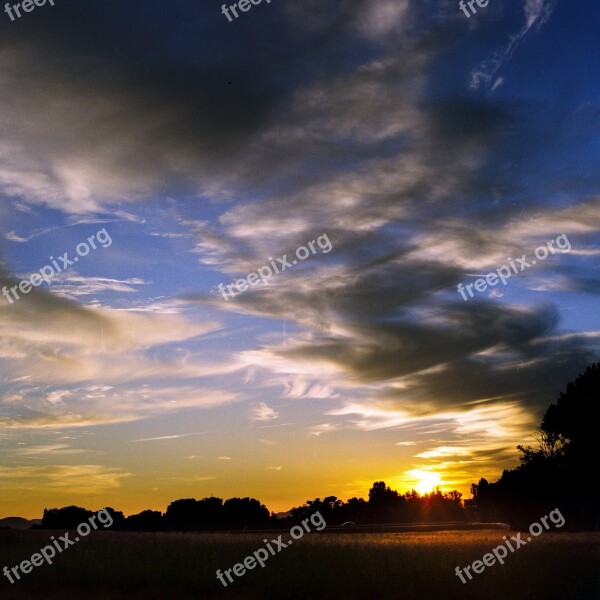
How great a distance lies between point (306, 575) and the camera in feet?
70.8

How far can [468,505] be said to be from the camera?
158125mm

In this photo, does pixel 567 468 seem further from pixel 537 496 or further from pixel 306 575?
pixel 306 575

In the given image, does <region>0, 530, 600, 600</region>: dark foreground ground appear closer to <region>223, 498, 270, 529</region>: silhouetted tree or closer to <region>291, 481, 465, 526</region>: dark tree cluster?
<region>223, 498, 270, 529</region>: silhouetted tree

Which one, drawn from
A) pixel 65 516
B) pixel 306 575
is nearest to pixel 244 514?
pixel 65 516

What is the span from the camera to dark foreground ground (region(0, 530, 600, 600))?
68.4ft

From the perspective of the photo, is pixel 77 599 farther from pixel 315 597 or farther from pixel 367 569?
pixel 367 569

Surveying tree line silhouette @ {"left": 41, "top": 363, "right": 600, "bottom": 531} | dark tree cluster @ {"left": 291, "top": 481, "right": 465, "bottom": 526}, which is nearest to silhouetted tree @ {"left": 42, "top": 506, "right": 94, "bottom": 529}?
tree line silhouette @ {"left": 41, "top": 363, "right": 600, "bottom": 531}

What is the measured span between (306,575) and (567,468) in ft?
155

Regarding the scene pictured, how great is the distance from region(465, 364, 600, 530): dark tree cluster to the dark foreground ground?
33010 mm

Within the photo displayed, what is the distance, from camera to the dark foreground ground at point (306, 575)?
821 inches

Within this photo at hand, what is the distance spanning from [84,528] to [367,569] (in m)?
19.3

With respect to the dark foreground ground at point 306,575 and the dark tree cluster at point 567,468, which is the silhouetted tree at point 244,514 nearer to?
the dark tree cluster at point 567,468

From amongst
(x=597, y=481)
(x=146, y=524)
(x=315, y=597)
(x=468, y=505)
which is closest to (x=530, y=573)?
(x=315, y=597)

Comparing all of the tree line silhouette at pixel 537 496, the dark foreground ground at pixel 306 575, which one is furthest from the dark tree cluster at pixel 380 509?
the dark foreground ground at pixel 306 575
